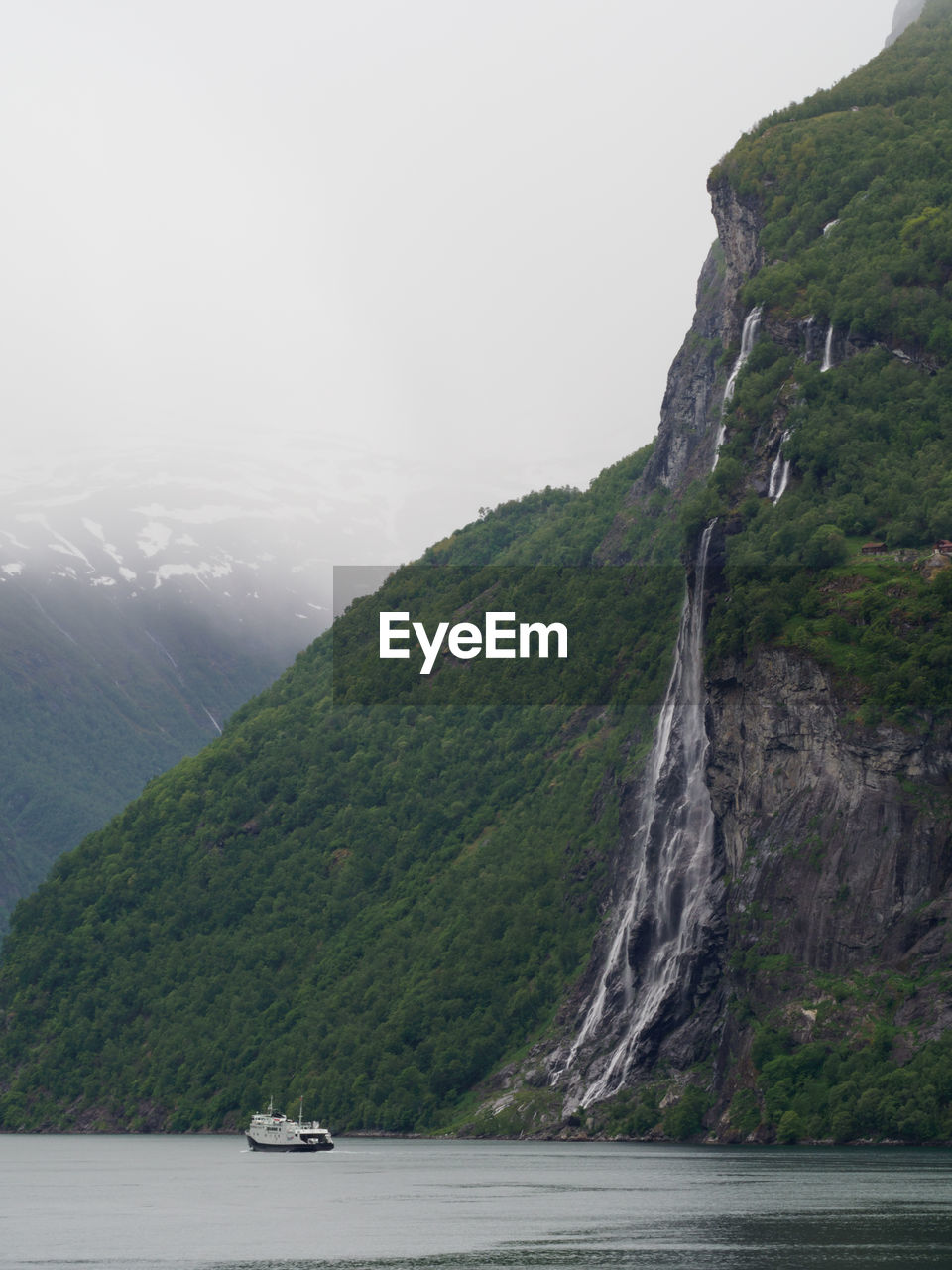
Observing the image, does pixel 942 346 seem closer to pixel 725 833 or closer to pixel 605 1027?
pixel 725 833

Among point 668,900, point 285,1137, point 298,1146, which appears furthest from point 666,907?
point 285,1137

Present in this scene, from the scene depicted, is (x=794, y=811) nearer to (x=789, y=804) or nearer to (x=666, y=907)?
(x=789, y=804)

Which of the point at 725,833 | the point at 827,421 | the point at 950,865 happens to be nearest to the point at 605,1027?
the point at 725,833

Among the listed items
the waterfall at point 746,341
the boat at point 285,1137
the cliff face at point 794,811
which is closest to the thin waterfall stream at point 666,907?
the cliff face at point 794,811

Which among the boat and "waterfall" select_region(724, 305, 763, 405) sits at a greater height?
"waterfall" select_region(724, 305, 763, 405)

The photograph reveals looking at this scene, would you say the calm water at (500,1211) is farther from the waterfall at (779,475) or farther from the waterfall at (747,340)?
the waterfall at (747,340)

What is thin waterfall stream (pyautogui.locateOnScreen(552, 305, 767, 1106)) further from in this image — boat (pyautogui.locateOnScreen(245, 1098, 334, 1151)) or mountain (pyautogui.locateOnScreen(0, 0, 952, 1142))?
boat (pyautogui.locateOnScreen(245, 1098, 334, 1151))

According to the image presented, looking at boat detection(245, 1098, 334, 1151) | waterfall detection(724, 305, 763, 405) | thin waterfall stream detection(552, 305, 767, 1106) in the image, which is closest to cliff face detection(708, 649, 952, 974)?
thin waterfall stream detection(552, 305, 767, 1106)
